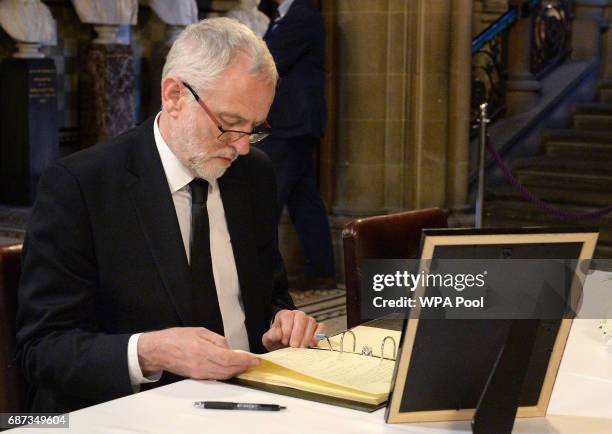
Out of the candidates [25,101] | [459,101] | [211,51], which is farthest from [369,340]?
[25,101]

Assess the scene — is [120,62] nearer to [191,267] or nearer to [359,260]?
[359,260]

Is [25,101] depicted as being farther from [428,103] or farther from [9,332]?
[9,332]

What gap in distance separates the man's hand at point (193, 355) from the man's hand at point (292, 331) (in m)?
0.27

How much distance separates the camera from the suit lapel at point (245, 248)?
9.64 ft

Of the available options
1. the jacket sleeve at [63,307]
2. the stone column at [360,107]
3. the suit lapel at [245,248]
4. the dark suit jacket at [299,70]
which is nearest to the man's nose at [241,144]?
the suit lapel at [245,248]

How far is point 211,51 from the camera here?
2.66m

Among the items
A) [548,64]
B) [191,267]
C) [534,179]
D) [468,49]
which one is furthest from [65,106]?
[191,267]

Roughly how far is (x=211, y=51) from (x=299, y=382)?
32.2 inches

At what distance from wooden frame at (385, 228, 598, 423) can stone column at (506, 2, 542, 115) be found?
919 cm


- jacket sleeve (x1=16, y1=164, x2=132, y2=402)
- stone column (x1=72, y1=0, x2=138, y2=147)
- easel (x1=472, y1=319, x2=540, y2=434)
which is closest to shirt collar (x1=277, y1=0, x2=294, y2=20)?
stone column (x1=72, y1=0, x2=138, y2=147)

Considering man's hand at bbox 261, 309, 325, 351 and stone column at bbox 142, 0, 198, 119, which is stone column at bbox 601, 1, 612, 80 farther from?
man's hand at bbox 261, 309, 325, 351

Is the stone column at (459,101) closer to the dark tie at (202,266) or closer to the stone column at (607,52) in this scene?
the stone column at (607,52)

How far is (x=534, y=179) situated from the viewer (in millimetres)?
9953

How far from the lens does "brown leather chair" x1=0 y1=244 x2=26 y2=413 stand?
2.72m
